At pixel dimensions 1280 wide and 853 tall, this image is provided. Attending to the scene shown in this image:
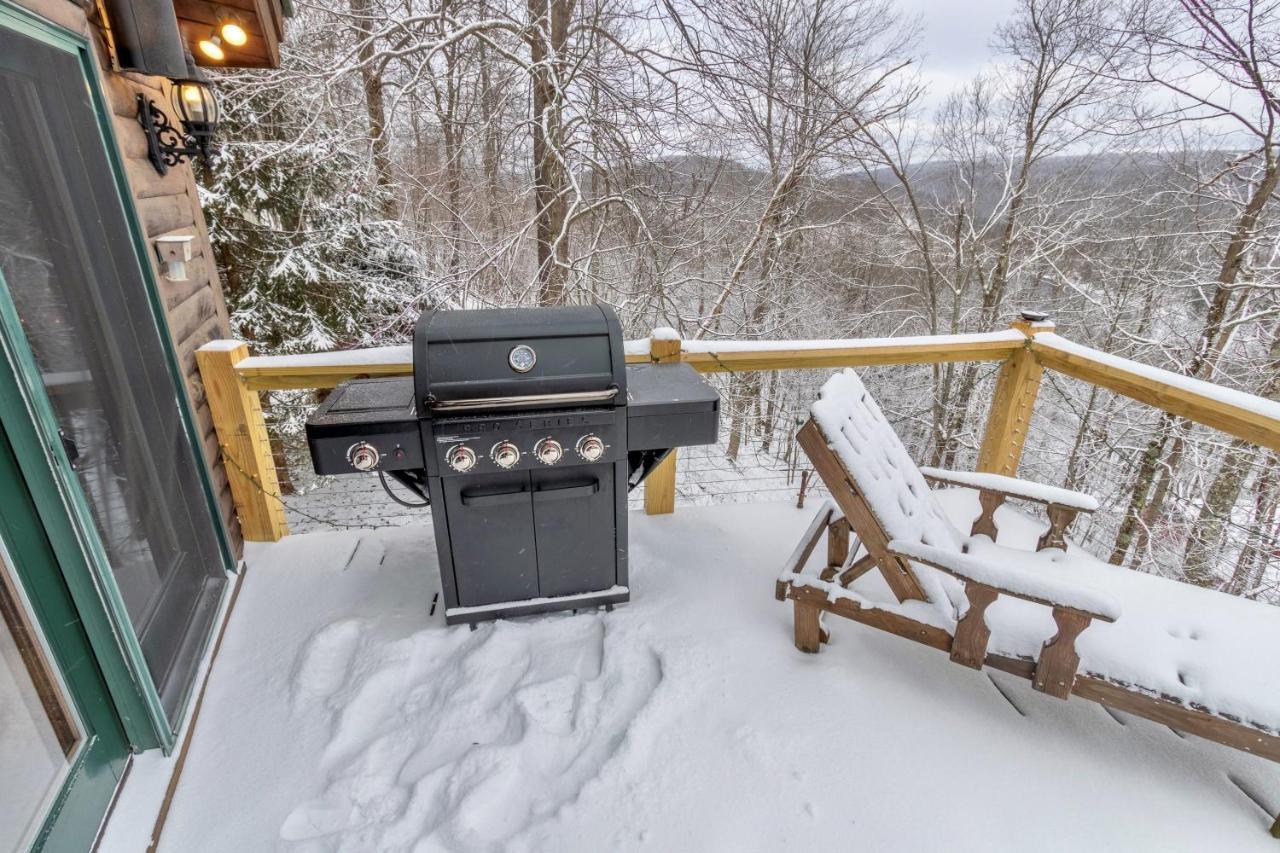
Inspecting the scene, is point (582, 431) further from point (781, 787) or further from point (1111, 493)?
point (1111, 493)

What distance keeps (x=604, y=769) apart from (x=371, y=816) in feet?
1.93

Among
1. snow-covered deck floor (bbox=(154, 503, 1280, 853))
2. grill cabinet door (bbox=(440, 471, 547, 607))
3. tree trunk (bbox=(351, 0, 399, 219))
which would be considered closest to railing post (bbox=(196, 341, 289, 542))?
snow-covered deck floor (bbox=(154, 503, 1280, 853))

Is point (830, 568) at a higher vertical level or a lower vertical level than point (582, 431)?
lower

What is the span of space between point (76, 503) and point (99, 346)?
0.54 meters

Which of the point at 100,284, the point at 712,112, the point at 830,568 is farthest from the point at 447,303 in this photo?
the point at 830,568

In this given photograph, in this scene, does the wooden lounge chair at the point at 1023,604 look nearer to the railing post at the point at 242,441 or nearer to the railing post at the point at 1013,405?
the railing post at the point at 1013,405

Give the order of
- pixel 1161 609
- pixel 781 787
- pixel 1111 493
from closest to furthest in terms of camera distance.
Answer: pixel 781 787 → pixel 1161 609 → pixel 1111 493

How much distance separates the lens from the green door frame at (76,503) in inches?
51.0

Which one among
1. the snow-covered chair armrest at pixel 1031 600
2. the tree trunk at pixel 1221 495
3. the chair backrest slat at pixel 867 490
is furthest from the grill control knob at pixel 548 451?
the tree trunk at pixel 1221 495

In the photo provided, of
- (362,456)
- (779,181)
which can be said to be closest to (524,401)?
(362,456)

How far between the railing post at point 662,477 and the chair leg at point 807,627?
0.85 m

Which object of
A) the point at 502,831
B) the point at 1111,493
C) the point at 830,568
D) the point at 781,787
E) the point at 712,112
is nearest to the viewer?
the point at 502,831

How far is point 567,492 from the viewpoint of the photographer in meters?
2.07

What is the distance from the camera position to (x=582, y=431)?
1.96 meters
